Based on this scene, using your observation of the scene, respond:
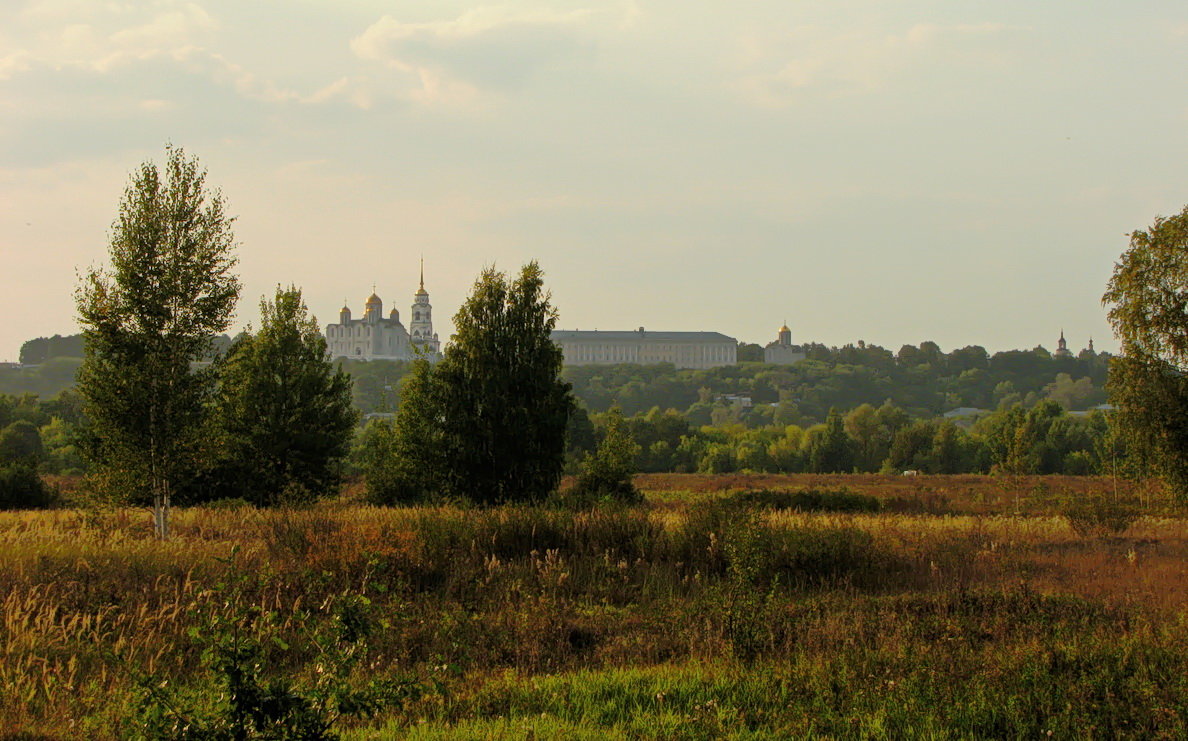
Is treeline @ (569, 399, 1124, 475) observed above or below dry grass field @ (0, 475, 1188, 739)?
below

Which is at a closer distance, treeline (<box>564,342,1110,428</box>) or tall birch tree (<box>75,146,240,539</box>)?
tall birch tree (<box>75,146,240,539</box>)

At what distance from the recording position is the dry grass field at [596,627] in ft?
21.0

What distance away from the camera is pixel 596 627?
9891mm

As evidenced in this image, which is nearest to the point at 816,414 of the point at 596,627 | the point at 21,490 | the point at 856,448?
the point at 856,448

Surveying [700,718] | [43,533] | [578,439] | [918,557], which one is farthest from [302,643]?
[578,439]

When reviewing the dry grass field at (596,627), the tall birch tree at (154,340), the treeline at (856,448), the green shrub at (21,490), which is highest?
the tall birch tree at (154,340)

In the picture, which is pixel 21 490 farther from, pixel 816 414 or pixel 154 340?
pixel 816 414

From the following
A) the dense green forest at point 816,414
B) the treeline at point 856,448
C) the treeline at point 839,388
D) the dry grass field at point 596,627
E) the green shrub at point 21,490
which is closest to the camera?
the dry grass field at point 596,627

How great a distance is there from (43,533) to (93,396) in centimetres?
296

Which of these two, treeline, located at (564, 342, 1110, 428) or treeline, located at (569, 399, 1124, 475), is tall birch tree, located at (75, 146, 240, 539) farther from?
treeline, located at (564, 342, 1110, 428)

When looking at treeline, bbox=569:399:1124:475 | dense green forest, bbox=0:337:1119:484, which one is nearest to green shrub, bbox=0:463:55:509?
dense green forest, bbox=0:337:1119:484

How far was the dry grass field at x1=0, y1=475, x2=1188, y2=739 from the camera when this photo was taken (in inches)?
252

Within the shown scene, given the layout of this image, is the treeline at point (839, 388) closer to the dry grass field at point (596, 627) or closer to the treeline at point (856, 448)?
the treeline at point (856, 448)

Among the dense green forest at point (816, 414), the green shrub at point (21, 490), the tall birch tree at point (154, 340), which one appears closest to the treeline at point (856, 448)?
the dense green forest at point (816, 414)
